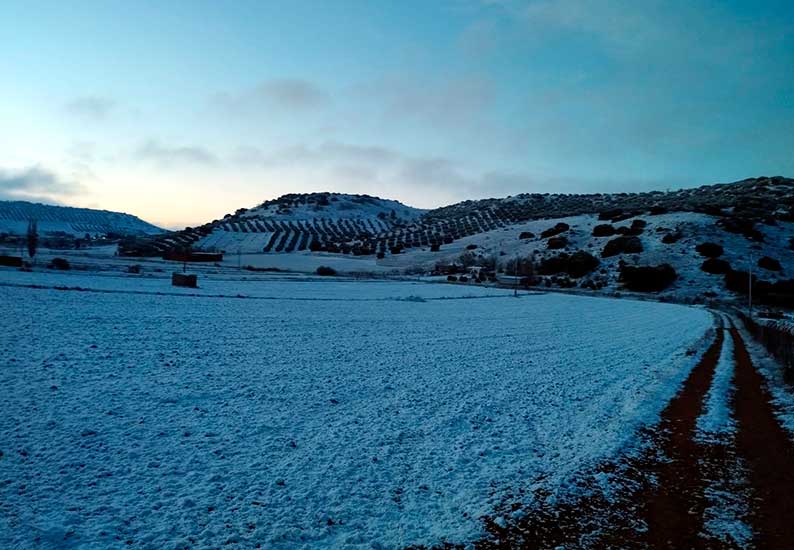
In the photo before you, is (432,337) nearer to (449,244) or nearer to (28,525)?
(28,525)

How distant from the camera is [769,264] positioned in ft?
213

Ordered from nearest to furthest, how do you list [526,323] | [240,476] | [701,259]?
[240,476]
[526,323]
[701,259]

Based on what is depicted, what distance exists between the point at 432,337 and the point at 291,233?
117 meters

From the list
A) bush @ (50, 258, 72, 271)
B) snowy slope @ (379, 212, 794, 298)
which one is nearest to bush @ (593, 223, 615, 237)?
snowy slope @ (379, 212, 794, 298)

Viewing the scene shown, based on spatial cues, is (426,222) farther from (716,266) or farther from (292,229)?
(716,266)

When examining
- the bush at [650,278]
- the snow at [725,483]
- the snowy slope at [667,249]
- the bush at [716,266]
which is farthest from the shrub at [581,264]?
the snow at [725,483]

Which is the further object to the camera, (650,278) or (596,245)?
(596,245)

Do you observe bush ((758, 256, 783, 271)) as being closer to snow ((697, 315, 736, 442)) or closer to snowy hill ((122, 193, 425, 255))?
snow ((697, 315, 736, 442))

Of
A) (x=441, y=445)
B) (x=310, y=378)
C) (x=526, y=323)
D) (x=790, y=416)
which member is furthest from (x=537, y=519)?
(x=526, y=323)

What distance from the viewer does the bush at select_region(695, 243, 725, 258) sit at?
221 feet

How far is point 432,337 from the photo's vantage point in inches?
864

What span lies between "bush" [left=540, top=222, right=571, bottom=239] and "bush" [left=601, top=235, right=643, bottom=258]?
1298 centimetres

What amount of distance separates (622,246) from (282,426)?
72.4m

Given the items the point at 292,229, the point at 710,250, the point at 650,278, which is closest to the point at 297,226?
the point at 292,229
